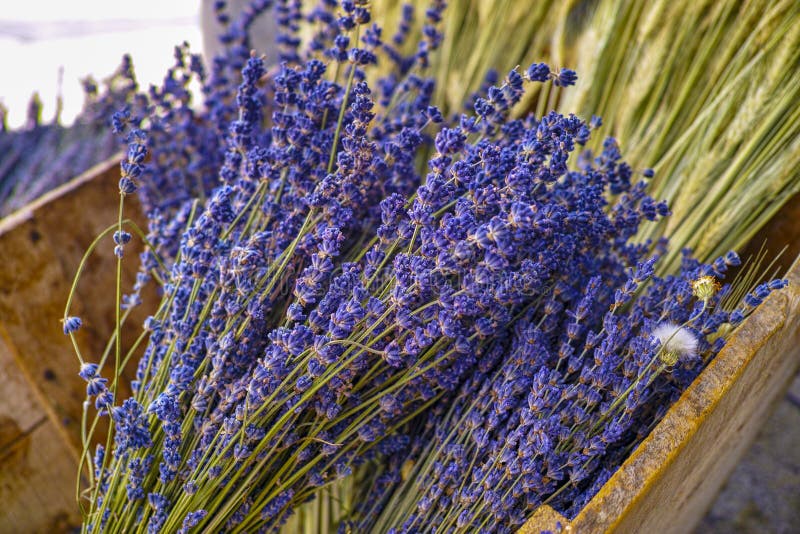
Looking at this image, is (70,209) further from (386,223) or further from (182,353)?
(386,223)

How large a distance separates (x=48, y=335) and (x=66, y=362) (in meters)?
0.07

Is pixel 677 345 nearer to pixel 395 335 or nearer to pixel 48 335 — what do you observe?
pixel 395 335

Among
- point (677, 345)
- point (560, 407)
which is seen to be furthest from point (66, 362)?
point (677, 345)

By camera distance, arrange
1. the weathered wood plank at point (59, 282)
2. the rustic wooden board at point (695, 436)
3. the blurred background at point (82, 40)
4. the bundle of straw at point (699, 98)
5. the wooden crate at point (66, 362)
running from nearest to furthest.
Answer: the rustic wooden board at point (695, 436), the wooden crate at point (66, 362), the bundle of straw at point (699, 98), the weathered wood plank at point (59, 282), the blurred background at point (82, 40)

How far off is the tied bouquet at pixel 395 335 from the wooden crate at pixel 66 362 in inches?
3.5

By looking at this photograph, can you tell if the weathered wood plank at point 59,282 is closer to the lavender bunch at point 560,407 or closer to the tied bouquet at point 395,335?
the tied bouquet at point 395,335

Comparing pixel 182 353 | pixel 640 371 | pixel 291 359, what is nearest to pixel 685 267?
pixel 640 371

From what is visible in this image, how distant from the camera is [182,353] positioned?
2.64ft

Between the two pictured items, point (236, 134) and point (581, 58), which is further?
point (581, 58)

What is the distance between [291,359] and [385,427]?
19cm

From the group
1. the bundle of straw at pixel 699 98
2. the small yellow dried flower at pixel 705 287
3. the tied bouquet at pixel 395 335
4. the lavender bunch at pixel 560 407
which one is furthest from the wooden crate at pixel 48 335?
the small yellow dried flower at pixel 705 287

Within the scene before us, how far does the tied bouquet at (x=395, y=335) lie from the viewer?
712 mm

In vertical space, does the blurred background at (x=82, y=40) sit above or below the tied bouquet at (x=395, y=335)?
above

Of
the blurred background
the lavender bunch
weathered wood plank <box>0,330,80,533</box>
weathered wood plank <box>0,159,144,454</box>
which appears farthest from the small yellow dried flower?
the blurred background
